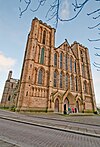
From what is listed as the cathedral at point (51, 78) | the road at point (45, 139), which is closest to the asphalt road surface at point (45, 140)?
the road at point (45, 139)

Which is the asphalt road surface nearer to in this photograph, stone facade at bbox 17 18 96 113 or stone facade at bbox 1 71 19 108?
stone facade at bbox 17 18 96 113

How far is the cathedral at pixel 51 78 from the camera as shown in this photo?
25.9 meters

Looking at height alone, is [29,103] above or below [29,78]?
below

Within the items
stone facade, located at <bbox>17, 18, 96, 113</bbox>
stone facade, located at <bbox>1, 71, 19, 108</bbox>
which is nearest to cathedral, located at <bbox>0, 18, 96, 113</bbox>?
stone facade, located at <bbox>17, 18, 96, 113</bbox>

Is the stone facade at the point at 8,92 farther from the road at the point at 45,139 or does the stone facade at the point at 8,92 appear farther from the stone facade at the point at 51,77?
the road at the point at 45,139

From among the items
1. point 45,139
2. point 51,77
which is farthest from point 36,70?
point 45,139

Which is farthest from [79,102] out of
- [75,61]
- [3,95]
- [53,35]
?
[3,95]

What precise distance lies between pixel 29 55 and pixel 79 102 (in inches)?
776

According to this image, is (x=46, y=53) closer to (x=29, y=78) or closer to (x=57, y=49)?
(x=57, y=49)

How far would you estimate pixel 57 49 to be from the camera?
35.6 m

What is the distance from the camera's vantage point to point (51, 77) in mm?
29578

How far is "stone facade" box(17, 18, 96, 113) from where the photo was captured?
26.0 meters

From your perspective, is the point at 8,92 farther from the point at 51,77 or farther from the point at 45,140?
the point at 45,140

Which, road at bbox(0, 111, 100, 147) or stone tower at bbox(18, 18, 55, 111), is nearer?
road at bbox(0, 111, 100, 147)
